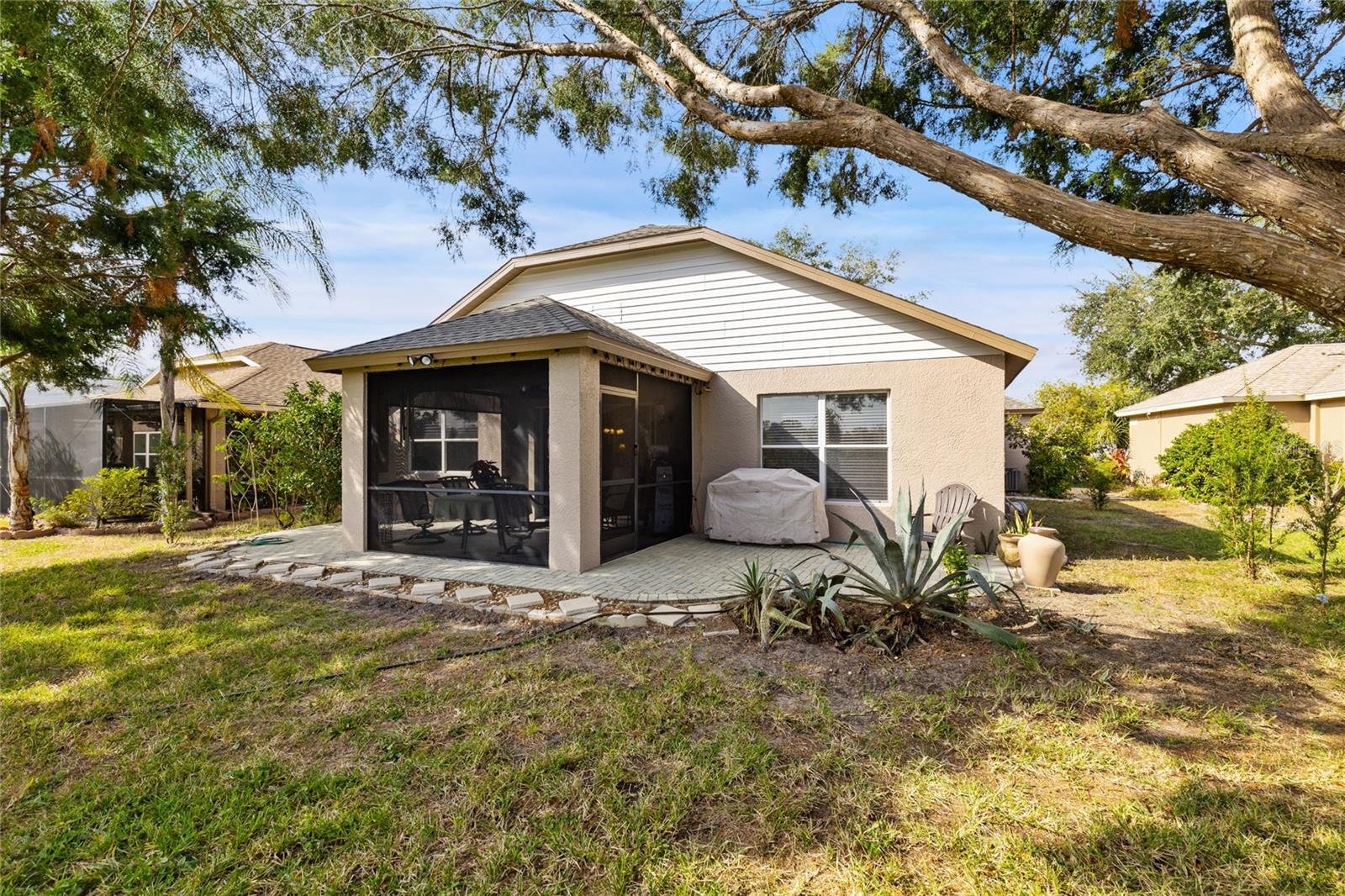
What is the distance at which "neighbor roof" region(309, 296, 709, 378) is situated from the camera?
22.0ft

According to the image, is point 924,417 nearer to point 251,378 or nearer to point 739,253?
point 739,253

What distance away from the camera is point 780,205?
A: 8.26m

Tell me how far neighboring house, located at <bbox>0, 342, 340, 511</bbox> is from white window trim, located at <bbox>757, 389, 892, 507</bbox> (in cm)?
978

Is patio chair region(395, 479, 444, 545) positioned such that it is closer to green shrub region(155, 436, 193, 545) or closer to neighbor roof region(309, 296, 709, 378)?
neighbor roof region(309, 296, 709, 378)

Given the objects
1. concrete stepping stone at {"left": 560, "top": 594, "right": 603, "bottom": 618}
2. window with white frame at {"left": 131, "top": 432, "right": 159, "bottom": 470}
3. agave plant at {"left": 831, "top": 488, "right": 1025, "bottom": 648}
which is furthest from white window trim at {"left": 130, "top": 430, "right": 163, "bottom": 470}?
agave plant at {"left": 831, "top": 488, "right": 1025, "bottom": 648}

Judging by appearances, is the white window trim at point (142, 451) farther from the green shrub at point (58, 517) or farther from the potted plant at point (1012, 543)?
Result: the potted plant at point (1012, 543)

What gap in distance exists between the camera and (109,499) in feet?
35.8

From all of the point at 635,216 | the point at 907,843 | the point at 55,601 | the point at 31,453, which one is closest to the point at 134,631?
the point at 55,601

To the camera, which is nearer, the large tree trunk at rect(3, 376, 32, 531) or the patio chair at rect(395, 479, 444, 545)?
the patio chair at rect(395, 479, 444, 545)

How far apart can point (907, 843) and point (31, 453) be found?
2012 centimetres

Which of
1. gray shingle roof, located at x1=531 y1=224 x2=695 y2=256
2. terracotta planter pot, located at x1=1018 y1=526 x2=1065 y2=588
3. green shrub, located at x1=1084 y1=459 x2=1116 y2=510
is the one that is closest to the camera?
terracotta planter pot, located at x1=1018 y1=526 x2=1065 y2=588

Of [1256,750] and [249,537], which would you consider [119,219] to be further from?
[1256,750]

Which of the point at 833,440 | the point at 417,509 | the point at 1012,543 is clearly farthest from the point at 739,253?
the point at 417,509

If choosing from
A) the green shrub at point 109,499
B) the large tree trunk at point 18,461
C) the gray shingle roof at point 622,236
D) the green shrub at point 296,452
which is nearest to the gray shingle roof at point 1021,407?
the gray shingle roof at point 622,236
